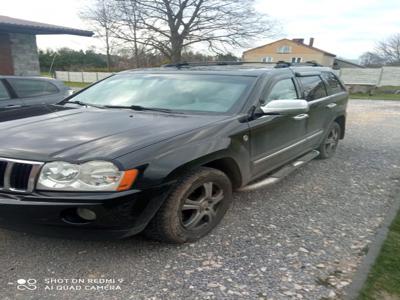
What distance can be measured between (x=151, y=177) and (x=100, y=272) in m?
0.83

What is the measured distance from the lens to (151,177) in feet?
7.35

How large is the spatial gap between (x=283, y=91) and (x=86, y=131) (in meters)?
2.34

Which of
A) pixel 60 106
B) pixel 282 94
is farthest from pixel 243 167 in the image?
pixel 60 106

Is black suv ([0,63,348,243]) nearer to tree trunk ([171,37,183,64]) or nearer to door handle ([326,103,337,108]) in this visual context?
door handle ([326,103,337,108])

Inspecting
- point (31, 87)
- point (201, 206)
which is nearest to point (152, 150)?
point (201, 206)

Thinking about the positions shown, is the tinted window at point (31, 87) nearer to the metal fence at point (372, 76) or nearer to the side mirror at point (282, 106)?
the side mirror at point (282, 106)

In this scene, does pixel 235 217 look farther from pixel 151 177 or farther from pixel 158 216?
pixel 151 177

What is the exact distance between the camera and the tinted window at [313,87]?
427 centimetres

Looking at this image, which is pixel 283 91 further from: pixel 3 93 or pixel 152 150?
pixel 3 93

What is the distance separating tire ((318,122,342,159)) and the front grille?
4246 mm

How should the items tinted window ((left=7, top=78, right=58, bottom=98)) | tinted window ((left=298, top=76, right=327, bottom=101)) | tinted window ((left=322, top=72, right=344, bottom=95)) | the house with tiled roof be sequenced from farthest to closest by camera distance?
1. the house with tiled roof
2. tinted window ((left=7, top=78, right=58, bottom=98))
3. tinted window ((left=322, top=72, right=344, bottom=95))
4. tinted window ((left=298, top=76, right=327, bottom=101))

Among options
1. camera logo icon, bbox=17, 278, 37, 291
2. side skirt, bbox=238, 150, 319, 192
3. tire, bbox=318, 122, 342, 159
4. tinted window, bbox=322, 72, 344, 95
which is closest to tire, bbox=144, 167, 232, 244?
side skirt, bbox=238, 150, 319, 192

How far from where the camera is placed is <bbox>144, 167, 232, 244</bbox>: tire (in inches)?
98.4

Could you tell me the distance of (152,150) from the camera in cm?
229
